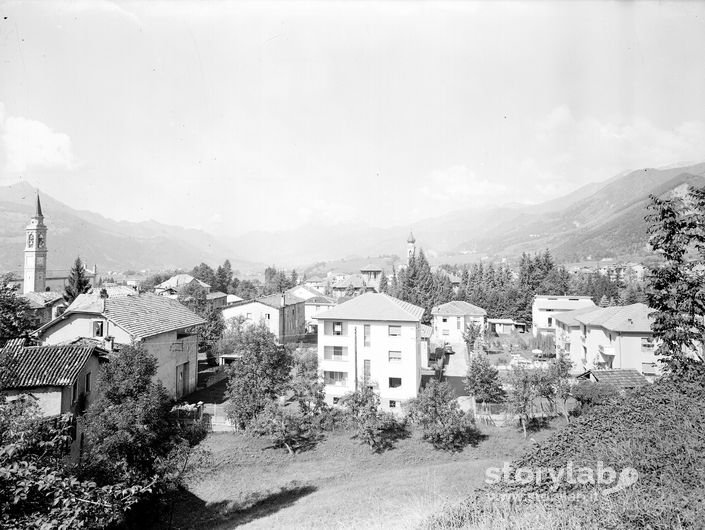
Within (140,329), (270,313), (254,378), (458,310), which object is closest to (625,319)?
(458,310)

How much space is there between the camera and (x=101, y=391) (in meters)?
13.7

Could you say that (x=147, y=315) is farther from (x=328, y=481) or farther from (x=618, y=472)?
(x=618, y=472)

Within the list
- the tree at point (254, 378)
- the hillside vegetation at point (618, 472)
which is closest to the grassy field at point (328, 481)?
the tree at point (254, 378)

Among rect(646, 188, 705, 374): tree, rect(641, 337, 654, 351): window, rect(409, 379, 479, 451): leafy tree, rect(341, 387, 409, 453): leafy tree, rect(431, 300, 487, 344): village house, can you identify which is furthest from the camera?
rect(431, 300, 487, 344): village house

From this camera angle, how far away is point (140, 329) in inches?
1027

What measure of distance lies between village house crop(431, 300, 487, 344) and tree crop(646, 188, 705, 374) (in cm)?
3908

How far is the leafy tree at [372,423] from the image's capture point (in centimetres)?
2214

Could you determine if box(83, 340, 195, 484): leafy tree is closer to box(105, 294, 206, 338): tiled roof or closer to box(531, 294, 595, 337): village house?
box(105, 294, 206, 338): tiled roof

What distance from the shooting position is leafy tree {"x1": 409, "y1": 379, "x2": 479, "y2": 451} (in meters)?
21.7

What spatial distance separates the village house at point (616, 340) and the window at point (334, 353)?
836 inches

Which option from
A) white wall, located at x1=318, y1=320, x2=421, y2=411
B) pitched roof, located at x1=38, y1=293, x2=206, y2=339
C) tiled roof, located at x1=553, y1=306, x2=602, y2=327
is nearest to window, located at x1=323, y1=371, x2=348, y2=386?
white wall, located at x1=318, y1=320, x2=421, y2=411

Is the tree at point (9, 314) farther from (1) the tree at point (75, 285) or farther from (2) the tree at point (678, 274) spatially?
(2) the tree at point (678, 274)

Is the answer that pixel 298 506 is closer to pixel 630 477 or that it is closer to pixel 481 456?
pixel 481 456

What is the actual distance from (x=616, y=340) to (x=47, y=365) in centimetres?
3686
